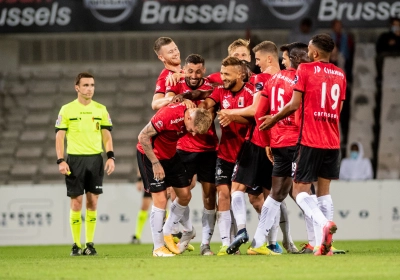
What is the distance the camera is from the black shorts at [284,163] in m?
9.80

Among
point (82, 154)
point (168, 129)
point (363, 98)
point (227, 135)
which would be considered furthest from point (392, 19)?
point (168, 129)

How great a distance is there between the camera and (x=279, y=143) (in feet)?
32.5

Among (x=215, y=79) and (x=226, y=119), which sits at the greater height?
(x=215, y=79)

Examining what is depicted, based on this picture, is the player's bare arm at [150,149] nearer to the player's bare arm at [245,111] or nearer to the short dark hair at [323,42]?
the player's bare arm at [245,111]

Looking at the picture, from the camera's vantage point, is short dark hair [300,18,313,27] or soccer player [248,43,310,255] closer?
soccer player [248,43,310,255]

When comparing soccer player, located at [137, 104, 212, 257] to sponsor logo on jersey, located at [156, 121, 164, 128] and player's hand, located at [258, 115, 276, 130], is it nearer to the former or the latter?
sponsor logo on jersey, located at [156, 121, 164, 128]

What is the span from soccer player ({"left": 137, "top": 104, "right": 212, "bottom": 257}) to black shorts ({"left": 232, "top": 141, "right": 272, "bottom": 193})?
0.56 metres

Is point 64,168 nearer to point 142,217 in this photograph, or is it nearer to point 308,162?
point 308,162

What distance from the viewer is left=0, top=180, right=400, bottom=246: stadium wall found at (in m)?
15.0

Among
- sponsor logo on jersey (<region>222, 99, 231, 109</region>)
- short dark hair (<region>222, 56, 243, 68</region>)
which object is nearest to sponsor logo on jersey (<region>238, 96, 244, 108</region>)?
sponsor logo on jersey (<region>222, 99, 231, 109</region>)

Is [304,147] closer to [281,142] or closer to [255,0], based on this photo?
[281,142]

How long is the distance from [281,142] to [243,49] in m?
1.52

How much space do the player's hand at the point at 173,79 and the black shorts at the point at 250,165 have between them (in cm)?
103

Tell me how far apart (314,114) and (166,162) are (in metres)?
1.79
